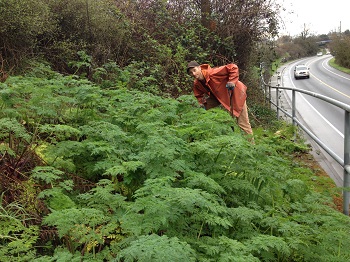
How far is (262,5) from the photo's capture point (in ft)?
41.9

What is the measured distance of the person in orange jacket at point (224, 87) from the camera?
6.73 m

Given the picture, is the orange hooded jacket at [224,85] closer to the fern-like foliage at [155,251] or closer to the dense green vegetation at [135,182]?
the dense green vegetation at [135,182]

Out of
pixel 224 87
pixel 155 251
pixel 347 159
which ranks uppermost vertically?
pixel 224 87

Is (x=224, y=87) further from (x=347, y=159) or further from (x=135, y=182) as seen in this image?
(x=135, y=182)

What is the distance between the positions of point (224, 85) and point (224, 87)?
0.13ft

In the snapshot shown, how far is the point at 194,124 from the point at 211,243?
84.0 inches

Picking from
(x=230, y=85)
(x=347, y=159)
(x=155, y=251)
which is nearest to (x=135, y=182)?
(x=155, y=251)

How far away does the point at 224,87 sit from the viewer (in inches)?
274

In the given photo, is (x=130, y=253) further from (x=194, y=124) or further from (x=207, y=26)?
(x=207, y=26)

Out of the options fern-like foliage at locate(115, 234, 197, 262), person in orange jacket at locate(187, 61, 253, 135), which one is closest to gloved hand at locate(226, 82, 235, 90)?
person in orange jacket at locate(187, 61, 253, 135)

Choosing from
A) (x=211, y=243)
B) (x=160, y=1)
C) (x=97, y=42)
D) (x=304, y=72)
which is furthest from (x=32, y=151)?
(x=304, y=72)

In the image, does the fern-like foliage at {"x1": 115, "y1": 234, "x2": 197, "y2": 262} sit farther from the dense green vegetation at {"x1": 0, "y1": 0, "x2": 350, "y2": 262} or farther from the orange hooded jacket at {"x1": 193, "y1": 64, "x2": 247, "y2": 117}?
the orange hooded jacket at {"x1": 193, "y1": 64, "x2": 247, "y2": 117}

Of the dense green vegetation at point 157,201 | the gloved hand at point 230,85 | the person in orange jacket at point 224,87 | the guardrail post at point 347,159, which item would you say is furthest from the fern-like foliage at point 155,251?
the person in orange jacket at point 224,87

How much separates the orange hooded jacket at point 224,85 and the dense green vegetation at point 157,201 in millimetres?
1863
